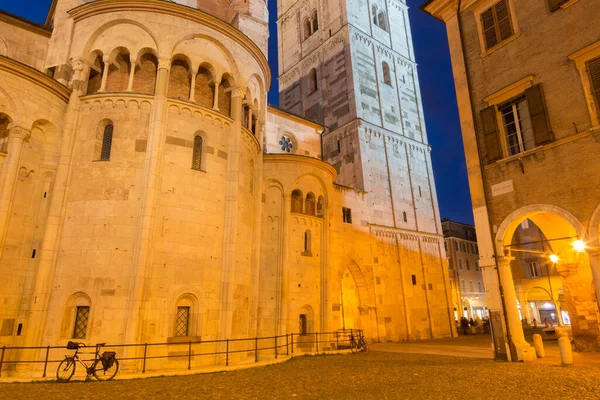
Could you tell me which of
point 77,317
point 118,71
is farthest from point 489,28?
point 77,317

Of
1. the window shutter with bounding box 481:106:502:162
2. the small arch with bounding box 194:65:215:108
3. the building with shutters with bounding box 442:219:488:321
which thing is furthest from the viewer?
the building with shutters with bounding box 442:219:488:321

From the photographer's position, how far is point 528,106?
42.3 ft

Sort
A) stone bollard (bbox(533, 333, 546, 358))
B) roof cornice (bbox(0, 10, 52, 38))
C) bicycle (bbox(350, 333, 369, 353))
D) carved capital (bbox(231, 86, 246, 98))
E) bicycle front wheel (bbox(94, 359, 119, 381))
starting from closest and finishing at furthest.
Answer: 1. bicycle front wheel (bbox(94, 359, 119, 381))
2. stone bollard (bbox(533, 333, 546, 358))
3. roof cornice (bbox(0, 10, 52, 38))
4. carved capital (bbox(231, 86, 246, 98))
5. bicycle (bbox(350, 333, 369, 353))

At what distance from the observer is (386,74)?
3494cm

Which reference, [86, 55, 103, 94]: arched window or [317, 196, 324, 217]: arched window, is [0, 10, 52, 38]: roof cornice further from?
[317, 196, 324, 217]: arched window

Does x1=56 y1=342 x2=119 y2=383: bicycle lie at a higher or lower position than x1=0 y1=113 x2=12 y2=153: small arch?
lower

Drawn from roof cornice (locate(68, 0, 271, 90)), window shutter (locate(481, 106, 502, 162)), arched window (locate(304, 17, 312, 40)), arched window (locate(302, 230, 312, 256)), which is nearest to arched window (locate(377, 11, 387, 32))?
arched window (locate(304, 17, 312, 40))

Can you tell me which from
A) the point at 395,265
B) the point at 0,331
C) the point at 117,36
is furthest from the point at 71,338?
the point at 395,265

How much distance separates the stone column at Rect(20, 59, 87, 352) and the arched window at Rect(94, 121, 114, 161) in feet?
2.79

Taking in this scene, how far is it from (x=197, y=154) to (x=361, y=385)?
34.6 ft

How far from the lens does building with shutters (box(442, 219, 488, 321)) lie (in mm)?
47197

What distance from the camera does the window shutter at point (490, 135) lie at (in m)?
13.6

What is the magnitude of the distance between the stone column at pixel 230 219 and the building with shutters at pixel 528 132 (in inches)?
361

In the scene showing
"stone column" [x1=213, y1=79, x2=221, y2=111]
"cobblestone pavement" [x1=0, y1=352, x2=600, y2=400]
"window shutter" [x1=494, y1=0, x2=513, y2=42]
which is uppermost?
"window shutter" [x1=494, y1=0, x2=513, y2=42]
